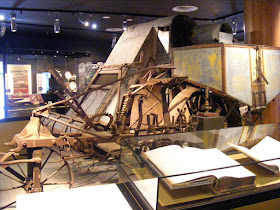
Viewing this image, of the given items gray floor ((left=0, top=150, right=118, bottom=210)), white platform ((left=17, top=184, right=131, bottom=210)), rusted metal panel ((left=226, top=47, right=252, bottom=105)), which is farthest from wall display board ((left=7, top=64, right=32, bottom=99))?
white platform ((left=17, top=184, right=131, bottom=210))

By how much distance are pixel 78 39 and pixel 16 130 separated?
449 centimetres

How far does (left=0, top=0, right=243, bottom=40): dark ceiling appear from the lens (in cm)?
657

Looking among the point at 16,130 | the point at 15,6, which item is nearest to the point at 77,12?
the point at 15,6

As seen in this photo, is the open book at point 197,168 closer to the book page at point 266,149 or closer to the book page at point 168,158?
the book page at point 168,158

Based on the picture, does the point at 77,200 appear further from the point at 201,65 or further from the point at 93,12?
the point at 93,12

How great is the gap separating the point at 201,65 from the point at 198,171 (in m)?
3.67

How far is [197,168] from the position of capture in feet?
6.16

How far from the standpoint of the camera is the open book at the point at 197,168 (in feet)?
5.58

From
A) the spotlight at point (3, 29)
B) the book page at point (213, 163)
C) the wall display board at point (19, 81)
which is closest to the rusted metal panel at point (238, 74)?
the book page at point (213, 163)

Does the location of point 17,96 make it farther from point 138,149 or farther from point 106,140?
point 138,149

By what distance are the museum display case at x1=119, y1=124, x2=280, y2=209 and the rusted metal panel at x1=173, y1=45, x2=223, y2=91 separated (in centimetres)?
247

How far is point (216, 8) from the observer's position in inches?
296

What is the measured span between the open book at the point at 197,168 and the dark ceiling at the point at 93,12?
504 cm

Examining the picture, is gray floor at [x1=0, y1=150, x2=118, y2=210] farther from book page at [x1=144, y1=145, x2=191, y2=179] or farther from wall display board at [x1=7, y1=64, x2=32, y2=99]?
book page at [x1=144, y1=145, x2=191, y2=179]
